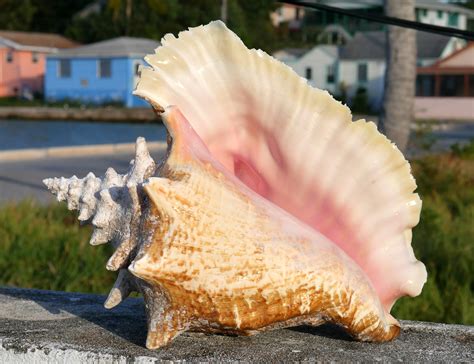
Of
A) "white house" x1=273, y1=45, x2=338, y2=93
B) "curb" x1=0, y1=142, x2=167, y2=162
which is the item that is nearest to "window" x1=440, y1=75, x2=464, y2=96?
"white house" x1=273, y1=45, x2=338, y2=93

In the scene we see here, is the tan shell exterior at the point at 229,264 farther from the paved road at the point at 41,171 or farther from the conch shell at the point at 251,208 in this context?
the paved road at the point at 41,171

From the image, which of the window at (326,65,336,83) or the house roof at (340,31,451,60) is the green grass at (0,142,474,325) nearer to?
the house roof at (340,31,451,60)

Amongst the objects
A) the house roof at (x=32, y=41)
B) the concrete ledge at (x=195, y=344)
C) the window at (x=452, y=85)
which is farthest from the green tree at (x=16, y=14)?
the concrete ledge at (x=195, y=344)

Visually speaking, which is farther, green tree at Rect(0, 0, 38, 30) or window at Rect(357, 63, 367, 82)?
green tree at Rect(0, 0, 38, 30)

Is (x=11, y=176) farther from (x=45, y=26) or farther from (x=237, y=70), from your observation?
(x=45, y=26)

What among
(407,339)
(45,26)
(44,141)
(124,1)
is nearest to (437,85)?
(124,1)

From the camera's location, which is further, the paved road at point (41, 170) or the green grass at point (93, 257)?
the paved road at point (41, 170)
